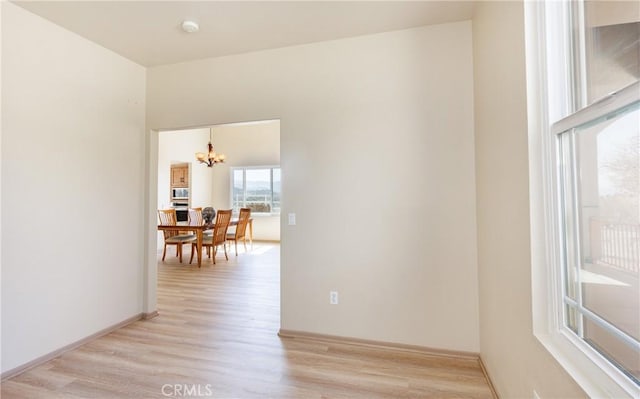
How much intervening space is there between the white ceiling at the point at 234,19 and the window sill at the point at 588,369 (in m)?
2.21

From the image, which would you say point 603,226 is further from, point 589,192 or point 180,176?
point 180,176

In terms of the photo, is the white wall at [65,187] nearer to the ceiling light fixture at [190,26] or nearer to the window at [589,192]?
the ceiling light fixture at [190,26]

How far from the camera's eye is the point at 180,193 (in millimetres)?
7773

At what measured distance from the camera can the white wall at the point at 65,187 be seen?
211cm

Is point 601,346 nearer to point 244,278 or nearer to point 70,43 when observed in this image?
point 70,43

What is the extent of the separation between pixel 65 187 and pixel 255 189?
20.1 feet

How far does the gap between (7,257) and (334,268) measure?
241cm

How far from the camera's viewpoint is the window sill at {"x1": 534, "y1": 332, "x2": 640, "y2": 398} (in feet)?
2.72

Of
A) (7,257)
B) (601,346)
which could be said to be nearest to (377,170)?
(601,346)

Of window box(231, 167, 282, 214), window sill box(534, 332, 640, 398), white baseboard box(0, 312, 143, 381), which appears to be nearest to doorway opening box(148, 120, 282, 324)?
window box(231, 167, 282, 214)

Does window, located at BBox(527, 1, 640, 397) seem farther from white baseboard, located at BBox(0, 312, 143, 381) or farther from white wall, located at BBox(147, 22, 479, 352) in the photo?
white baseboard, located at BBox(0, 312, 143, 381)

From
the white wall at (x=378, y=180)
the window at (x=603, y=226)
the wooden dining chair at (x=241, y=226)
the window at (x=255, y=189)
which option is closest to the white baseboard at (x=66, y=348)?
the white wall at (x=378, y=180)

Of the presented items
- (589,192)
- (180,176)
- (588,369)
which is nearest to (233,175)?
(180,176)

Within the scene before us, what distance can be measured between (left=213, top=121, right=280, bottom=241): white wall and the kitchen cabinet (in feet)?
3.31
